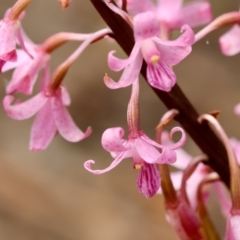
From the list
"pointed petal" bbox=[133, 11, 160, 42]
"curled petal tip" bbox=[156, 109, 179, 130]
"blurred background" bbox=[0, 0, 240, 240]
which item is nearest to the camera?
"pointed petal" bbox=[133, 11, 160, 42]

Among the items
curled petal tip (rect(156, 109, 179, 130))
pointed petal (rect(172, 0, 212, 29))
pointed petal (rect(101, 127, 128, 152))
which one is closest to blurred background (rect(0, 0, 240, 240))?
pointed petal (rect(172, 0, 212, 29))

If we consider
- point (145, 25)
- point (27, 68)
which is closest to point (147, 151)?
point (145, 25)

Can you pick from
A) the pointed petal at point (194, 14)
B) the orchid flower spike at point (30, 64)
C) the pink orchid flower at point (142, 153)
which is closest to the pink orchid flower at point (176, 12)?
the pointed petal at point (194, 14)

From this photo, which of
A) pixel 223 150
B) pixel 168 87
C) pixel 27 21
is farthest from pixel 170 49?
pixel 27 21

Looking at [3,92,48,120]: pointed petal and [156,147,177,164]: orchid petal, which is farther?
[3,92,48,120]: pointed petal

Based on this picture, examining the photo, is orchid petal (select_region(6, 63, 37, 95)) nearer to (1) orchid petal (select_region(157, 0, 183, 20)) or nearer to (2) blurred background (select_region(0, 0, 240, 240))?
(1) orchid petal (select_region(157, 0, 183, 20))
